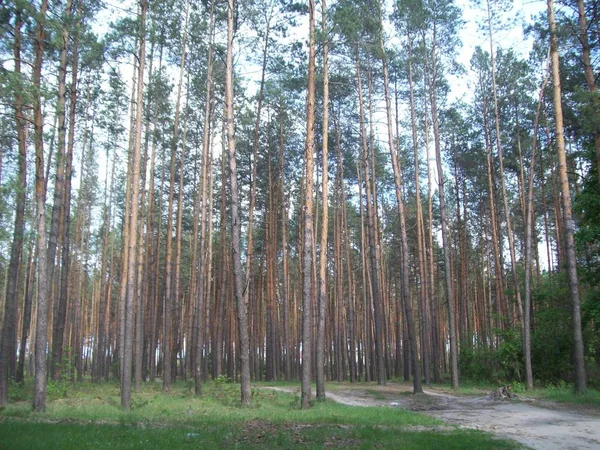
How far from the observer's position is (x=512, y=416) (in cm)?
1227

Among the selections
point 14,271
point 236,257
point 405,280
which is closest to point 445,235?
point 405,280

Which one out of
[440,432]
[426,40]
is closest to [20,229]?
[440,432]

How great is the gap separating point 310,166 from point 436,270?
992 inches

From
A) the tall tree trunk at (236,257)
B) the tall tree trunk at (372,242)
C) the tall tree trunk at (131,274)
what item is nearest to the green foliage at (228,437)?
the tall tree trunk at (131,274)

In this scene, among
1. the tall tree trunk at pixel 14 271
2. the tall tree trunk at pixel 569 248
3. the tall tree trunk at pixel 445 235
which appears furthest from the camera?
the tall tree trunk at pixel 445 235

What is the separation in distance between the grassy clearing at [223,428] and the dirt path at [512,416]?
955 mm

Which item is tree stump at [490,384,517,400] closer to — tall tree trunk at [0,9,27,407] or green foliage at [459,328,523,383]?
green foliage at [459,328,523,383]

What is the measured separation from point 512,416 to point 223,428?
7515mm

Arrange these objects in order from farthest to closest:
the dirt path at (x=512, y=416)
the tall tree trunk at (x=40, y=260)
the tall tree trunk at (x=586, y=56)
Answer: the tall tree trunk at (x=586, y=56) < the tall tree trunk at (x=40, y=260) < the dirt path at (x=512, y=416)

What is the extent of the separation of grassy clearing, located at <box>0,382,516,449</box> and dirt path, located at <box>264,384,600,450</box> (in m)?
0.95

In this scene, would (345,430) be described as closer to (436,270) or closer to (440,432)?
(440,432)

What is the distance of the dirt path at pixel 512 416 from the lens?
8.75 meters

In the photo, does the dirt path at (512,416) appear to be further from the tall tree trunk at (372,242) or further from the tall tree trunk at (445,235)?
the tall tree trunk at (372,242)

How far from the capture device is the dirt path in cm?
875
